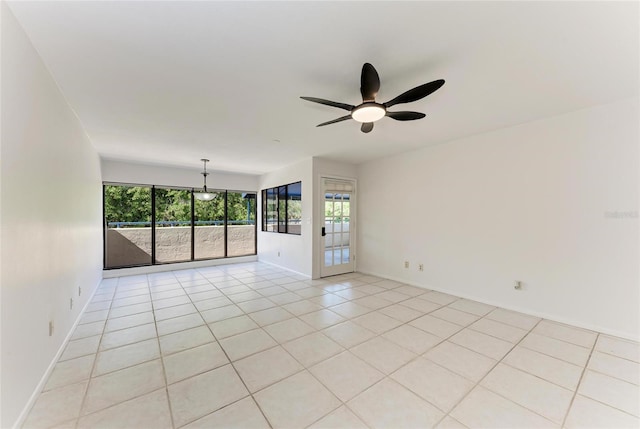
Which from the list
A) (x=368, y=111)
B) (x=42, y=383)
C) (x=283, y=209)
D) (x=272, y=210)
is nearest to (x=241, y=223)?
(x=272, y=210)

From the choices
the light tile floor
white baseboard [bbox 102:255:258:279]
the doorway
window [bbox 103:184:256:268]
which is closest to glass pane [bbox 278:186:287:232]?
the doorway

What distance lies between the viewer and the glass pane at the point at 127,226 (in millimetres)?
5609

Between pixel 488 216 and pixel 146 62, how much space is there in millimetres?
4334

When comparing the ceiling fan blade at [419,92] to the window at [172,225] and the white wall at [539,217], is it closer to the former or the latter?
the white wall at [539,217]

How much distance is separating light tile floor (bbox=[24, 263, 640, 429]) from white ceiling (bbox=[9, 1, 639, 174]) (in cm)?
250

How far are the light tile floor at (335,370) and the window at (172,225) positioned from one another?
273cm

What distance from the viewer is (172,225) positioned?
20.7 ft

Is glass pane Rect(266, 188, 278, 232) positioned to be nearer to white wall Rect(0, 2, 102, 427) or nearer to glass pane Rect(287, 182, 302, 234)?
glass pane Rect(287, 182, 302, 234)

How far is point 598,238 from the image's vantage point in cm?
277

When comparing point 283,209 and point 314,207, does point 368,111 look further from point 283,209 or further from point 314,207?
point 283,209

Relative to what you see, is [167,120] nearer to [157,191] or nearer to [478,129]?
[157,191]

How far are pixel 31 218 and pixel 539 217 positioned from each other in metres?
5.04

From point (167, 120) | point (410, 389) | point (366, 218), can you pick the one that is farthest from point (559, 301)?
point (167, 120)

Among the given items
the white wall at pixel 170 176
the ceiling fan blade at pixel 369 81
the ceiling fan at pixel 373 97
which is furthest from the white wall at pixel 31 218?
the white wall at pixel 170 176
